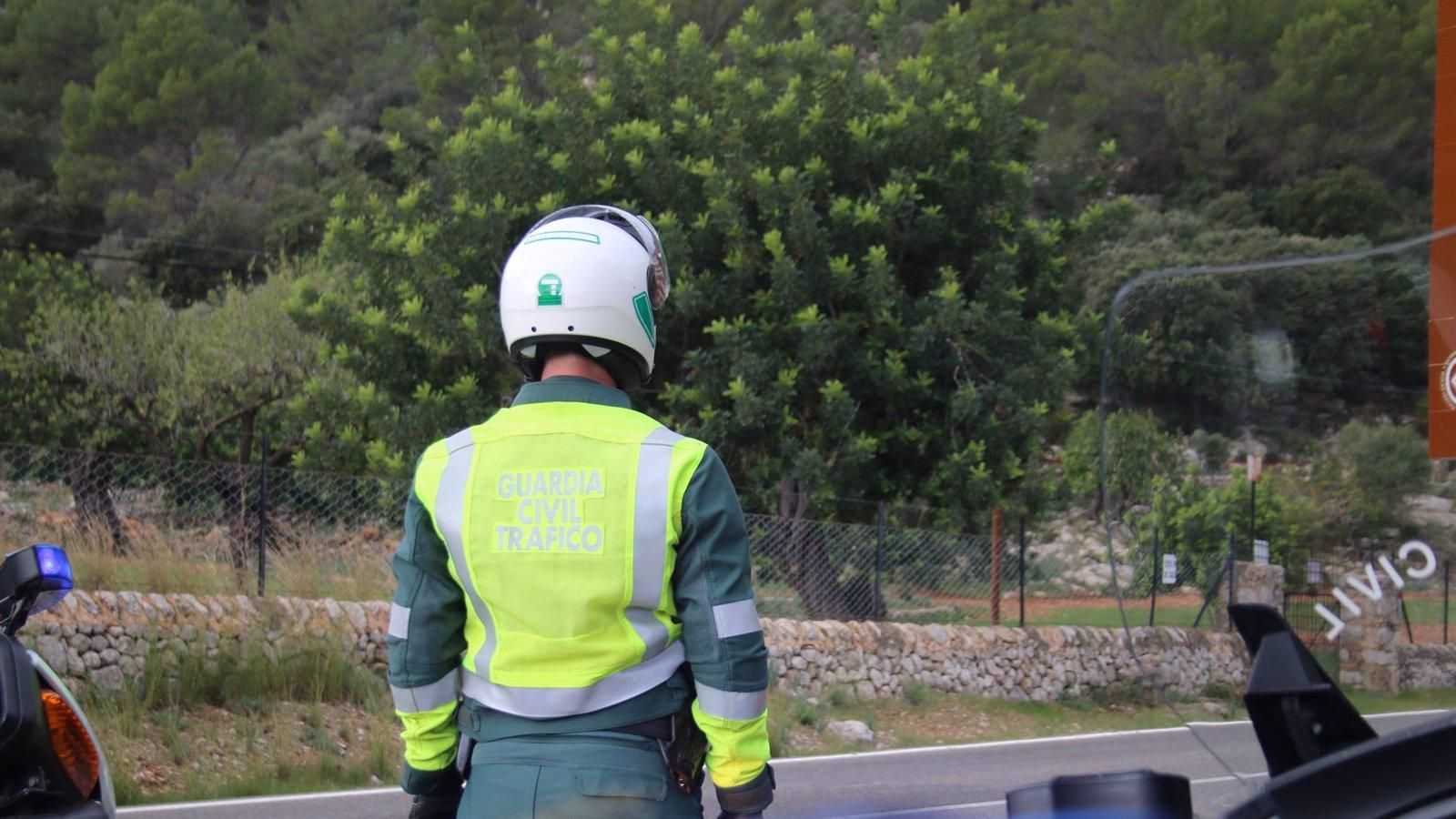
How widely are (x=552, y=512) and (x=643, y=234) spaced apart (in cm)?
69

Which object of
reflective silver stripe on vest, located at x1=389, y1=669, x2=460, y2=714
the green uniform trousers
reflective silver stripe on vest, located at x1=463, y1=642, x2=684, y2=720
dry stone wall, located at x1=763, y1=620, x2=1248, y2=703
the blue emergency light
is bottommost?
dry stone wall, located at x1=763, y1=620, x2=1248, y2=703

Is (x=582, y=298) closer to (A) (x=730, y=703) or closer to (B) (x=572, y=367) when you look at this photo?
(B) (x=572, y=367)

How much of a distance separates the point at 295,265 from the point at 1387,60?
2595cm

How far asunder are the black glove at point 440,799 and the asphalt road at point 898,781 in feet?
10.1

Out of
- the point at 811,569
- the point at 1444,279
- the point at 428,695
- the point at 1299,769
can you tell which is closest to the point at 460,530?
the point at 428,695

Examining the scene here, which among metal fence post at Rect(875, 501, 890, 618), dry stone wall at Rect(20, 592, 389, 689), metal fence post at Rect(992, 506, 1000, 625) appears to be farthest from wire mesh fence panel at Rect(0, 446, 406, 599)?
metal fence post at Rect(992, 506, 1000, 625)

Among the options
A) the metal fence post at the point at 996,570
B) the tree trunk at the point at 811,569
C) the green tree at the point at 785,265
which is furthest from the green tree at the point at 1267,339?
the green tree at the point at 785,265

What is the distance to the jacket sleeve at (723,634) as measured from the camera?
230 cm

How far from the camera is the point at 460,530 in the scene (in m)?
2.37

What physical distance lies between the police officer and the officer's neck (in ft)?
0.22

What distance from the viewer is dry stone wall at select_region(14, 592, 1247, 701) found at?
967 centimetres

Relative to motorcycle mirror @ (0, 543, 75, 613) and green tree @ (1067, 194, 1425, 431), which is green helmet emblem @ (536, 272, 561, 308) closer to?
green tree @ (1067, 194, 1425, 431)

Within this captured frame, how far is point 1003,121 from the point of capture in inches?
598

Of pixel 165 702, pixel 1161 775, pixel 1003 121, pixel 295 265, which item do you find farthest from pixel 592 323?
pixel 295 265
